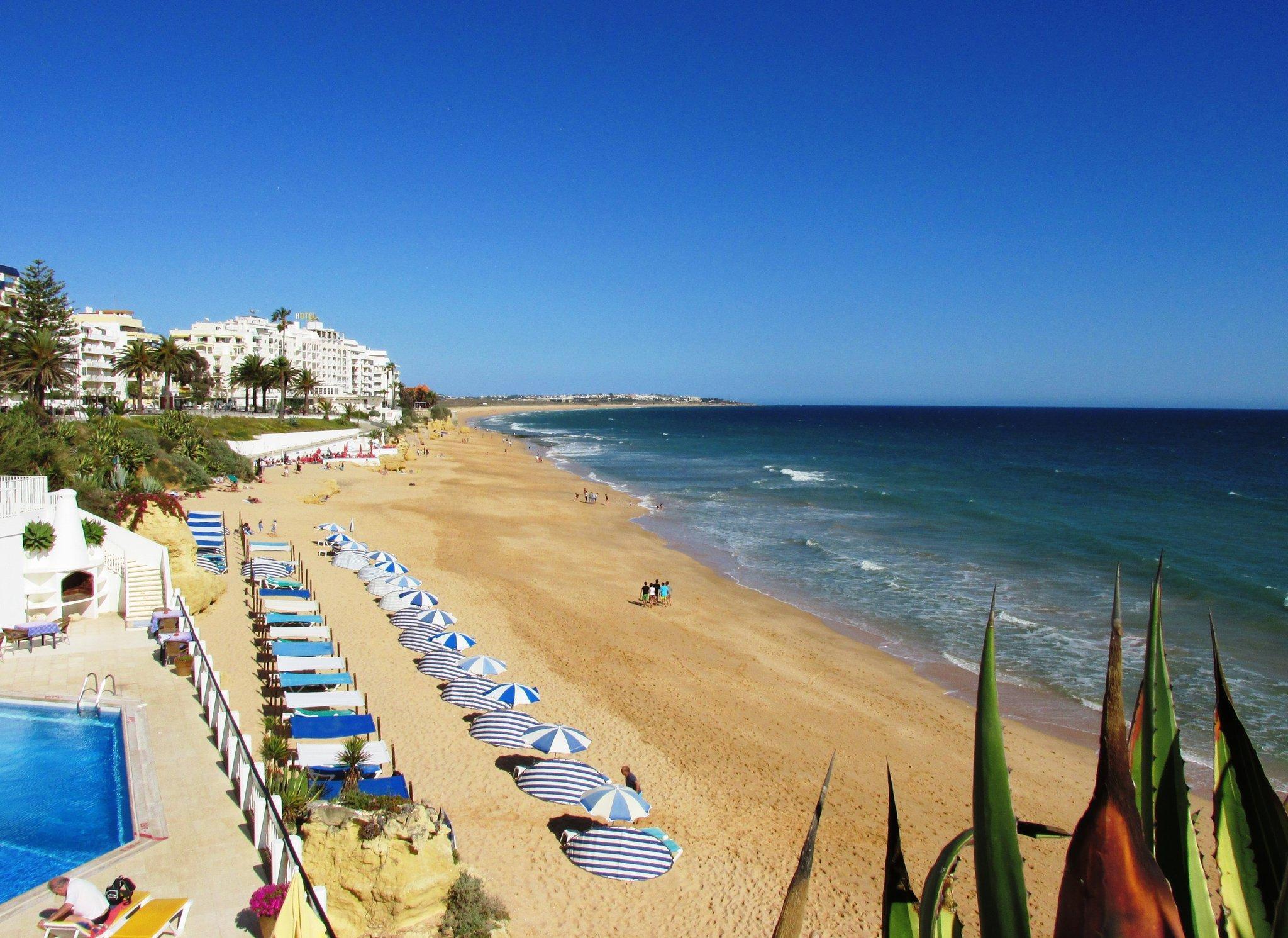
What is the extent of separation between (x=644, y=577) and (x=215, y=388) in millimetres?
80316

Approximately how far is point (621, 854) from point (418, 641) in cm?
882

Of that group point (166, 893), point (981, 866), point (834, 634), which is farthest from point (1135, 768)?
point (834, 634)

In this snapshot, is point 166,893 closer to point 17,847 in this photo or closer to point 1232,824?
point 17,847

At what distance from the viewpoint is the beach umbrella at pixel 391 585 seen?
2211 cm

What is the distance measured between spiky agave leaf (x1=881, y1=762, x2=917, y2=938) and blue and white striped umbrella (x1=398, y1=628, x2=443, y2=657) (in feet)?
55.2

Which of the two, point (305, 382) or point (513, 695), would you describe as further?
point (305, 382)

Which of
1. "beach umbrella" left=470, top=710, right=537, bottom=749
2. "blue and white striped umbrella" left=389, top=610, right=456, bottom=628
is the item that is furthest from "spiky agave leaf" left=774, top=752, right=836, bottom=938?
"blue and white striped umbrella" left=389, top=610, right=456, bottom=628

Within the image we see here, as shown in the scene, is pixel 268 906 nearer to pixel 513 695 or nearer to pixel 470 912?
pixel 470 912

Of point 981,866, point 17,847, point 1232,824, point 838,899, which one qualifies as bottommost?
point 838,899

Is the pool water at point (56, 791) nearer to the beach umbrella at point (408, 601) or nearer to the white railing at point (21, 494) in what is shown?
the white railing at point (21, 494)

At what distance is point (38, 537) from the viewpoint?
1609 centimetres

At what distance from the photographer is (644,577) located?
96.8 feet

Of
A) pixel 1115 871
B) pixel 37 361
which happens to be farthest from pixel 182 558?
pixel 37 361

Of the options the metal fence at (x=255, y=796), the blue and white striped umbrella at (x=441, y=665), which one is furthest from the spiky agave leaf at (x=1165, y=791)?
the blue and white striped umbrella at (x=441, y=665)
